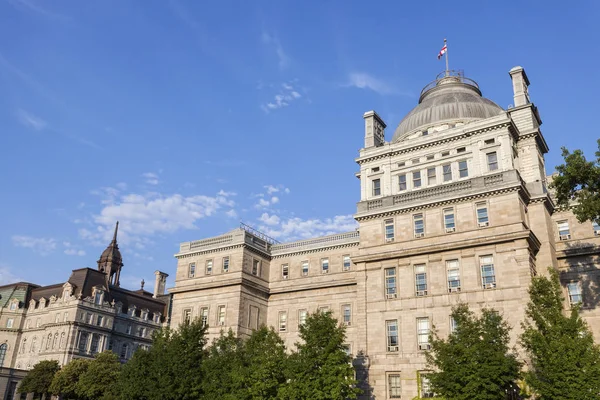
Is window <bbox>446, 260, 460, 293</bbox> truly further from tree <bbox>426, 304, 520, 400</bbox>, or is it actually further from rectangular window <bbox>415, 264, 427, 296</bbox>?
→ tree <bbox>426, 304, 520, 400</bbox>

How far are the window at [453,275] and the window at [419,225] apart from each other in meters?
3.31

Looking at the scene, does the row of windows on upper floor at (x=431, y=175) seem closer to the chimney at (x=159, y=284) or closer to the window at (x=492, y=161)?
the window at (x=492, y=161)

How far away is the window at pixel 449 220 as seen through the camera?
43.2m

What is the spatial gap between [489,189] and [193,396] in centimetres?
2648

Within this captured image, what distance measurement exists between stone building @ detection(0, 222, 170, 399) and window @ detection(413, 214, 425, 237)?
61.3 meters

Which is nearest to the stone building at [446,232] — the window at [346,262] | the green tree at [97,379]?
the window at [346,262]

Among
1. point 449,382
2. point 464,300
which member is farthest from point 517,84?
point 449,382

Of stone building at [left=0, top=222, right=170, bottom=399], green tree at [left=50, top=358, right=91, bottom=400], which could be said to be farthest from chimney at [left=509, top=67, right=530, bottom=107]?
stone building at [left=0, top=222, right=170, bottom=399]

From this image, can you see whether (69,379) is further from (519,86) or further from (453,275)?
(519,86)

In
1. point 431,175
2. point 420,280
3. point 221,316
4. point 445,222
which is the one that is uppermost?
point 431,175

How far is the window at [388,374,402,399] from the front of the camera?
133 feet

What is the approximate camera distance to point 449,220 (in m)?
43.6

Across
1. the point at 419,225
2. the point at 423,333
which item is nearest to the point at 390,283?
the point at 423,333

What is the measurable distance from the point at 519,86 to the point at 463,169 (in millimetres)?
9500
